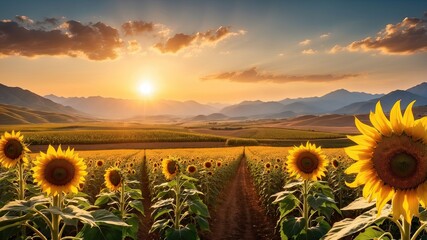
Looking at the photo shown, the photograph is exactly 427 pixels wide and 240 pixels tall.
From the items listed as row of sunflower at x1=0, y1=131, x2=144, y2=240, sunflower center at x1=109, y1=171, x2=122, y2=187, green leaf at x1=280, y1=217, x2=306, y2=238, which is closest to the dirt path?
sunflower center at x1=109, y1=171, x2=122, y2=187

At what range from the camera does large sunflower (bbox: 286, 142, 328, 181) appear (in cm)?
717

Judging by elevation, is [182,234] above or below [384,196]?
below

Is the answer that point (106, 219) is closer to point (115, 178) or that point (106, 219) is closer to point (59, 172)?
point (59, 172)

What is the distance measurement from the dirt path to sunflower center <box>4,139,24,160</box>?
7950 mm

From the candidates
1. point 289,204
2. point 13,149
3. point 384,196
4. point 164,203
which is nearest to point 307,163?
point 289,204

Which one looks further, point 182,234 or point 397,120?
point 182,234

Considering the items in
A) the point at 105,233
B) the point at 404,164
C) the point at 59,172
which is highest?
the point at 404,164

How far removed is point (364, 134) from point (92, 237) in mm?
3308

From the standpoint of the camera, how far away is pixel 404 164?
104 inches

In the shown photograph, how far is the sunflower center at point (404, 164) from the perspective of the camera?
264 centimetres

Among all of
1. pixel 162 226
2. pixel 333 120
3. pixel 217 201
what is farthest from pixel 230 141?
pixel 333 120

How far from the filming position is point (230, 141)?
78750 millimetres

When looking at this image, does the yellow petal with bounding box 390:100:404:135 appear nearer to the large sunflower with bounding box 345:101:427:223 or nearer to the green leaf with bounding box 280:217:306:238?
the large sunflower with bounding box 345:101:427:223

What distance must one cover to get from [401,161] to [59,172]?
14.8ft
